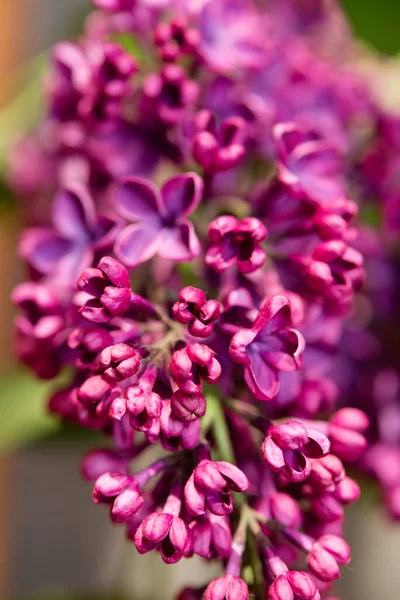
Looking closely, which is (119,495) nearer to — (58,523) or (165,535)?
(165,535)

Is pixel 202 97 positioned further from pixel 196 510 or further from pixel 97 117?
pixel 196 510

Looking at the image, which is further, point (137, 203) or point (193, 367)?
point (137, 203)

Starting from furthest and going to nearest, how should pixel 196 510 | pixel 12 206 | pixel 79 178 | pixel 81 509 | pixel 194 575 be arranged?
pixel 81 509 < pixel 194 575 < pixel 12 206 < pixel 79 178 < pixel 196 510

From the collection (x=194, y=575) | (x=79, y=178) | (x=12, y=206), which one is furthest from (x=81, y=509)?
(x=79, y=178)

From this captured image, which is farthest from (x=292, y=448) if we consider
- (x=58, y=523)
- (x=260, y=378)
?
(x=58, y=523)

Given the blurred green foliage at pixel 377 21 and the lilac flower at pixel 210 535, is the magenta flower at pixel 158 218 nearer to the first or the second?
the lilac flower at pixel 210 535
